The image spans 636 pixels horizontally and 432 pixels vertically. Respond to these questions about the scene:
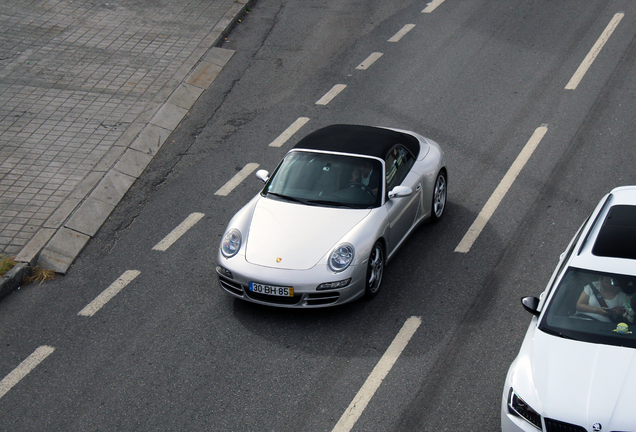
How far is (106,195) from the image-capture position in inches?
391

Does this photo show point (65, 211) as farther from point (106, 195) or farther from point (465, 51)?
point (465, 51)

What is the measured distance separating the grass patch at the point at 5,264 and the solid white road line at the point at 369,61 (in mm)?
7607

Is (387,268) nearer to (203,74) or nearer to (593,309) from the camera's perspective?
(593,309)

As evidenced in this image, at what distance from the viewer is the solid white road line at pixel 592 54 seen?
487 inches

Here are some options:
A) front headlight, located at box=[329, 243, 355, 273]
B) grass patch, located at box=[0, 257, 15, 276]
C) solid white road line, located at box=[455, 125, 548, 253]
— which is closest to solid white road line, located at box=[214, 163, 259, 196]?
grass patch, located at box=[0, 257, 15, 276]

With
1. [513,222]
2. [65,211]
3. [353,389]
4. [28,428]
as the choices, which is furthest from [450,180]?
[28,428]

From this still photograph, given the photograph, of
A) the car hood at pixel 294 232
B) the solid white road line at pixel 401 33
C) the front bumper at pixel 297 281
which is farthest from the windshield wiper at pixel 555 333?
the solid white road line at pixel 401 33

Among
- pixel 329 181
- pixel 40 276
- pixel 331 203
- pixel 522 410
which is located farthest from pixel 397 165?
pixel 40 276

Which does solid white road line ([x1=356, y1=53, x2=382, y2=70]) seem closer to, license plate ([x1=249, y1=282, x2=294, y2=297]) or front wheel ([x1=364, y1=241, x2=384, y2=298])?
front wheel ([x1=364, y1=241, x2=384, y2=298])

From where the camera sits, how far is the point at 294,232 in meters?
7.42

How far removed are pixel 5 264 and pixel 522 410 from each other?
6440 millimetres

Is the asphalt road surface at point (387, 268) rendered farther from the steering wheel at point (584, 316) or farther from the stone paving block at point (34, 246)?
the steering wheel at point (584, 316)

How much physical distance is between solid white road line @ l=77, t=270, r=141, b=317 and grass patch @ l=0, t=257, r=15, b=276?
4.43ft

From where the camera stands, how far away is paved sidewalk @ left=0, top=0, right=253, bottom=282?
945 centimetres
